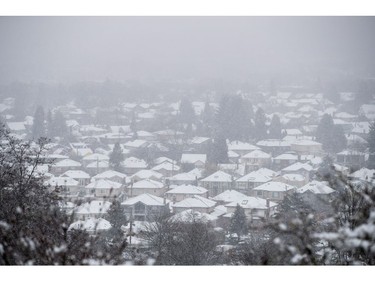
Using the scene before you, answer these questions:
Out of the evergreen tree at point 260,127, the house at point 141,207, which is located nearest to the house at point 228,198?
the house at point 141,207

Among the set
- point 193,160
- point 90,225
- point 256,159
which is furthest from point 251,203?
point 256,159

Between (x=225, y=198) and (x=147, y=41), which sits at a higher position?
(x=147, y=41)

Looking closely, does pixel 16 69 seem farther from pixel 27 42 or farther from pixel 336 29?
pixel 336 29

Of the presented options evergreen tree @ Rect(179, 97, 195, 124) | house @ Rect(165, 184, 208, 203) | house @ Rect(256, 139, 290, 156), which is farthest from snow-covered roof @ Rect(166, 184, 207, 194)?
evergreen tree @ Rect(179, 97, 195, 124)

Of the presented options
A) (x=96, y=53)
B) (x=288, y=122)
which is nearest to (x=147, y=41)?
(x=96, y=53)

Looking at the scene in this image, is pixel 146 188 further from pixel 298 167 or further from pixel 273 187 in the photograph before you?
pixel 298 167

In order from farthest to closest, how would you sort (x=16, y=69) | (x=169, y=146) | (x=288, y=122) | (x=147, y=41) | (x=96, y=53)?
(x=147, y=41) → (x=96, y=53) → (x=16, y=69) → (x=288, y=122) → (x=169, y=146)

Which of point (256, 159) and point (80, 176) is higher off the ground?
point (256, 159)
